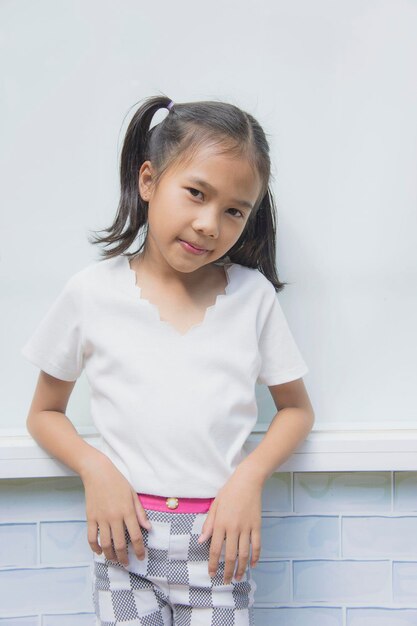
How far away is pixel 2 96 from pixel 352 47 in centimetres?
66

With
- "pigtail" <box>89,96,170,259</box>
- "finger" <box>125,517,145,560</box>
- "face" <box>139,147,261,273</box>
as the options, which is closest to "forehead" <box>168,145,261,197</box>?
"face" <box>139,147,261,273</box>

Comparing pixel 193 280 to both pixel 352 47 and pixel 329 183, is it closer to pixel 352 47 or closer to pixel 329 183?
pixel 329 183

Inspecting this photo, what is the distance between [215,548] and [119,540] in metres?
0.14

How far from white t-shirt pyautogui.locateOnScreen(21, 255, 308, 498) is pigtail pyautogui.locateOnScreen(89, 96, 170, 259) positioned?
0.15 ft

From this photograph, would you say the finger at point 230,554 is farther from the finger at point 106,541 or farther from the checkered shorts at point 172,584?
the finger at point 106,541

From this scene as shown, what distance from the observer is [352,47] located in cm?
137

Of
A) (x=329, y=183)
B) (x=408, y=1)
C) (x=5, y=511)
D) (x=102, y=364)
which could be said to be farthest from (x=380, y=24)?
(x=5, y=511)

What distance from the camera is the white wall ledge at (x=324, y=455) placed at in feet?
4.19

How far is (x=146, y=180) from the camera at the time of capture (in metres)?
1.18

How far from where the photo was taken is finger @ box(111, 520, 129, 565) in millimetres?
1101

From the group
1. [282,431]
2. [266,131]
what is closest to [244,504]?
[282,431]

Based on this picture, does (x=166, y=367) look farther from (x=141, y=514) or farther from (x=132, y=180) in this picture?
(x=132, y=180)

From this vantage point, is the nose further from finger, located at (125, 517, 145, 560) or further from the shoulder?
finger, located at (125, 517, 145, 560)

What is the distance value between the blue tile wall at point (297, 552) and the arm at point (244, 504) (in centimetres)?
14
